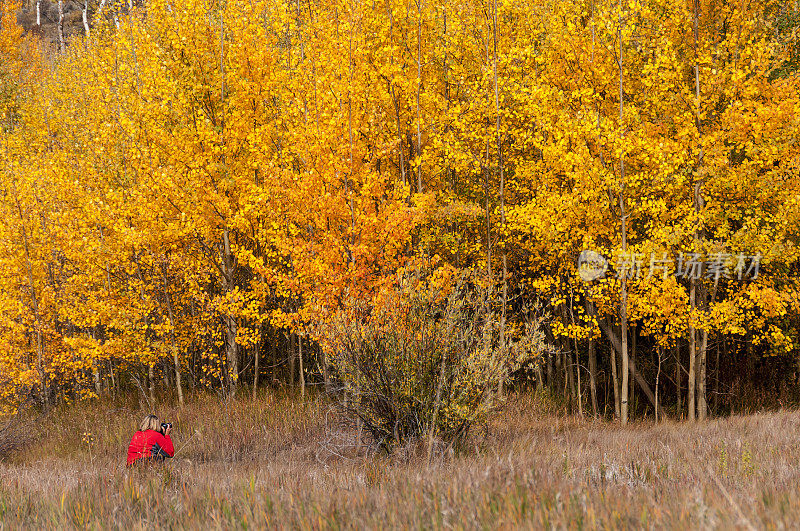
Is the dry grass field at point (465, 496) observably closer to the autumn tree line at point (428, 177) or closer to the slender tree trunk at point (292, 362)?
the autumn tree line at point (428, 177)

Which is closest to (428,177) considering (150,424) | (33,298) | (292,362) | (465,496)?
(292,362)

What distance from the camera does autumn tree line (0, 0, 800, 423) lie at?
39.0ft

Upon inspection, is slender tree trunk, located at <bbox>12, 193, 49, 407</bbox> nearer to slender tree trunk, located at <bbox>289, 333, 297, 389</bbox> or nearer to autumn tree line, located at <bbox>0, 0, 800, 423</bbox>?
autumn tree line, located at <bbox>0, 0, 800, 423</bbox>

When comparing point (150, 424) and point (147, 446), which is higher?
point (150, 424)

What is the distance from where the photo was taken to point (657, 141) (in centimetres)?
1210

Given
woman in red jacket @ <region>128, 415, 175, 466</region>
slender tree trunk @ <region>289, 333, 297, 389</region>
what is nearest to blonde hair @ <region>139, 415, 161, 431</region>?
woman in red jacket @ <region>128, 415, 175, 466</region>

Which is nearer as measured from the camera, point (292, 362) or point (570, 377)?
point (292, 362)

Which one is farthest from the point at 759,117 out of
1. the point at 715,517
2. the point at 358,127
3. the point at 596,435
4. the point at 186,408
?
the point at 186,408

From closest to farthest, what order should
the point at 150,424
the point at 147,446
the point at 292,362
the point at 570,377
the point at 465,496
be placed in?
the point at 465,496
the point at 147,446
the point at 150,424
the point at 292,362
the point at 570,377

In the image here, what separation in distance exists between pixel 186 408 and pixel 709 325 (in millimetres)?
11560

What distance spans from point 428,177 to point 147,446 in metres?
10.7

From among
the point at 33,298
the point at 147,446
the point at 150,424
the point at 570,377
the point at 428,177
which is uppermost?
the point at 428,177

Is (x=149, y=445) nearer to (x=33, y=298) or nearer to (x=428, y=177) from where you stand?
(x=33, y=298)

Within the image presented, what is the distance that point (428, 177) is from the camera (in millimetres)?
16438
